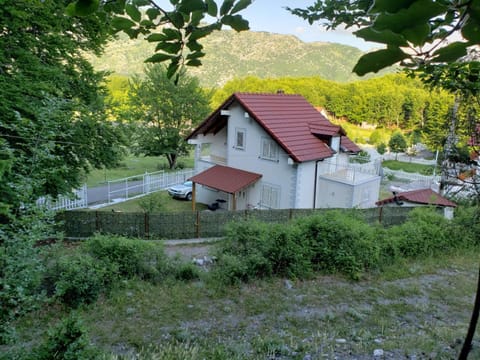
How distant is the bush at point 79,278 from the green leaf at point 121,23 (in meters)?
6.08

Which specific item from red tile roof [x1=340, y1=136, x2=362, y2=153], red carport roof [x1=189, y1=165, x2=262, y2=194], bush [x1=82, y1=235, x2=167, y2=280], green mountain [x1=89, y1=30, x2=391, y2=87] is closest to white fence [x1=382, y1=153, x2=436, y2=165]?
red tile roof [x1=340, y1=136, x2=362, y2=153]

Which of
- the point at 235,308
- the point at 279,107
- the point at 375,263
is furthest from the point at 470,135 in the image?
the point at 279,107

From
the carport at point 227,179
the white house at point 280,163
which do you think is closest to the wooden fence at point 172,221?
the white house at point 280,163

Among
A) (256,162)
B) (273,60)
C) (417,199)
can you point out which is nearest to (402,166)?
(417,199)

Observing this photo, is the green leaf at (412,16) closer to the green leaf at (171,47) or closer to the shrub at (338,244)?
the green leaf at (171,47)

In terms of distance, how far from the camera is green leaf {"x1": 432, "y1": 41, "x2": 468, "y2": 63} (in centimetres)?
62

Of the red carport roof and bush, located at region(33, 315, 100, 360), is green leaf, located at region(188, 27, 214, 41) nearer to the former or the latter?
bush, located at region(33, 315, 100, 360)

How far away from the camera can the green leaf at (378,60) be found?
59 centimetres

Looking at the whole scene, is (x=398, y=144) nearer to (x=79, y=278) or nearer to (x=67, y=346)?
(x=79, y=278)

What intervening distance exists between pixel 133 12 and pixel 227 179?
542 inches

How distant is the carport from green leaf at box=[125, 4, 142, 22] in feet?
41.6

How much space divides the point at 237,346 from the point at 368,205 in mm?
12145

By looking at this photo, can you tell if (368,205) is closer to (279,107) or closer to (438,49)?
(279,107)

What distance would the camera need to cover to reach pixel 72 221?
11523 millimetres
